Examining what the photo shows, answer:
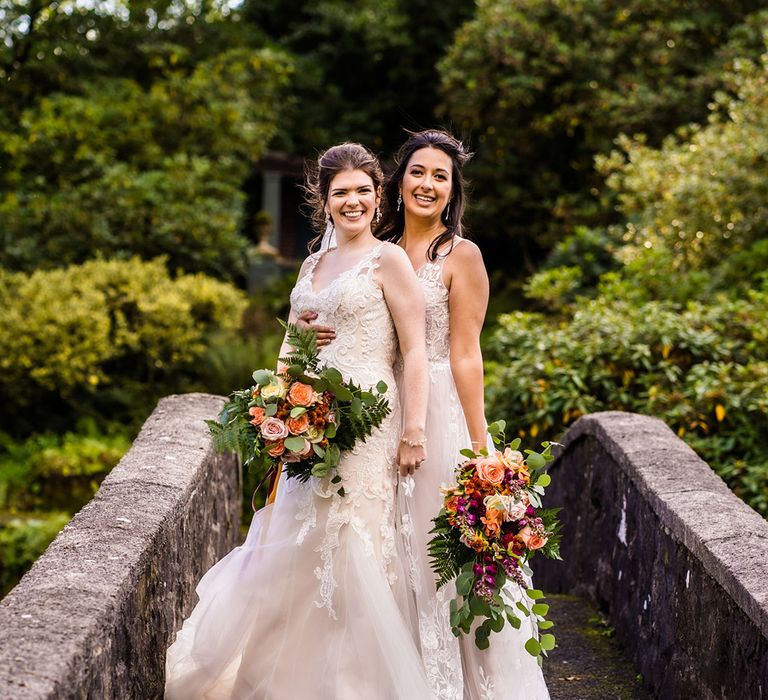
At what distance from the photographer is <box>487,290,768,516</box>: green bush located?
6.30m

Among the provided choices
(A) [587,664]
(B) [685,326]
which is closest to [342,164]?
(A) [587,664]

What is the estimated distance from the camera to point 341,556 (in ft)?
12.0

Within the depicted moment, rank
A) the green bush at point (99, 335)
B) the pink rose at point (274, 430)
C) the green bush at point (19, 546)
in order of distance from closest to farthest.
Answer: the pink rose at point (274, 430) < the green bush at point (19, 546) < the green bush at point (99, 335)

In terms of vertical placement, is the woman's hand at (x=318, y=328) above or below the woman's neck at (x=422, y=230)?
below

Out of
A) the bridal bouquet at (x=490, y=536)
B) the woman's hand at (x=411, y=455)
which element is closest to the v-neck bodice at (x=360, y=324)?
the woman's hand at (x=411, y=455)

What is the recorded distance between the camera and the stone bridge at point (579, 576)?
2777 millimetres

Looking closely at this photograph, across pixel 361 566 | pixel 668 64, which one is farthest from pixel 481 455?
pixel 668 64

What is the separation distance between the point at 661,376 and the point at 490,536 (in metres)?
3.69

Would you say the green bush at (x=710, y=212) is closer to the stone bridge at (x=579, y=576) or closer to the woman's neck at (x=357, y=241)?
the stone bridge at (x=579, y=576)

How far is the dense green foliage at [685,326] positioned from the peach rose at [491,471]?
2717 mm

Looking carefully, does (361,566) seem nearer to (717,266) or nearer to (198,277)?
(717,266)

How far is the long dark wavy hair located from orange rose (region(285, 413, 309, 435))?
1015mm

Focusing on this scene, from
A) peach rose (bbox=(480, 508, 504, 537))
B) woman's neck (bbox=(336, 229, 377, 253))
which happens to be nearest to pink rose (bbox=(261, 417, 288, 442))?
peach rose (bbox=(480, 508, 504, 537))

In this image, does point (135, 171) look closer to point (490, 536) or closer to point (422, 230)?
point (422, 230)
